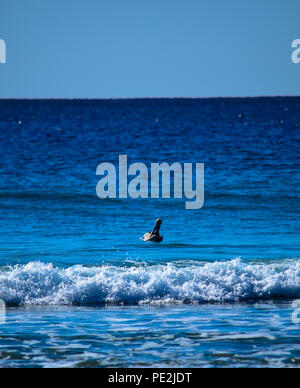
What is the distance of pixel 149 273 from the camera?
15.3m

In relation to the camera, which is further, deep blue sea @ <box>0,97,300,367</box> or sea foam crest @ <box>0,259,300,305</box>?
sea foam crest @ <box>0,259,300,305</box>

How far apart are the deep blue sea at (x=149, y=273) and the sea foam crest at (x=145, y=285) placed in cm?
3

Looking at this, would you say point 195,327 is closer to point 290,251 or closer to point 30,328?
point 30,328

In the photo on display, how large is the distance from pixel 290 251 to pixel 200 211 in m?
7.06

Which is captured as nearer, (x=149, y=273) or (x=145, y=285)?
(x=145, y=285)

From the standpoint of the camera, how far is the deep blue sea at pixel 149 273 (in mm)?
10109

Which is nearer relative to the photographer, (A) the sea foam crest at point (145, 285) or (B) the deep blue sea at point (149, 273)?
(B) the deep blue sea at point (149, 273)

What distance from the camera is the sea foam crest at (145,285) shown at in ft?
46.5

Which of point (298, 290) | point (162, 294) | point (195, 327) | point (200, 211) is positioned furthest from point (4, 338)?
point (200, 211)

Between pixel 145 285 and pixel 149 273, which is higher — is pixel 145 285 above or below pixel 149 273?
below

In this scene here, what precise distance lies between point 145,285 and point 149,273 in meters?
0.74

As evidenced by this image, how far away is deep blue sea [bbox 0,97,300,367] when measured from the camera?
10109 mm

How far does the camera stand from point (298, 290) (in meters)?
14.6

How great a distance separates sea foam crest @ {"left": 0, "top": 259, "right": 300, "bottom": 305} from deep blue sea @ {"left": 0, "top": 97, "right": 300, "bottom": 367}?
3cm
